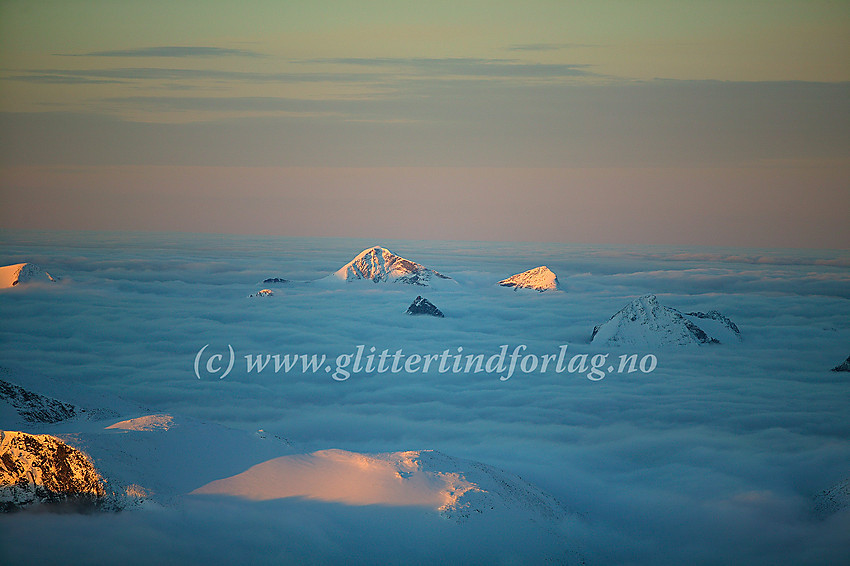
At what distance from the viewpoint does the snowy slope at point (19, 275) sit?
147125 mm

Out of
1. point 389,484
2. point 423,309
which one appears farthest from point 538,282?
point 389,484

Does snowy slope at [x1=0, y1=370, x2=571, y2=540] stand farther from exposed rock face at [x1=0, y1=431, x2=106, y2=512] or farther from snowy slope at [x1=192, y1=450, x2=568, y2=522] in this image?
exposed rock face at [x1=0, y1=431, x2=106, y2=512]

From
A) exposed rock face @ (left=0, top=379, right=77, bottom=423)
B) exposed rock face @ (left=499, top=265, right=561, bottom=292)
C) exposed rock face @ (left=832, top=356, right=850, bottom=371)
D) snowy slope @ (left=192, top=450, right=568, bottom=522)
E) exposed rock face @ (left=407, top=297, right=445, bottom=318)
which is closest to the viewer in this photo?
snowy slope @ (left=192, top=450, right=568, bottom=522)

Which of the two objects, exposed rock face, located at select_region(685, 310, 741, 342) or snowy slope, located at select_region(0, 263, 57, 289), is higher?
exposed rock face, located at select_region(685, 310, 741, 342)

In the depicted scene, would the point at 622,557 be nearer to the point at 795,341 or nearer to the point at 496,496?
the point at 496,496

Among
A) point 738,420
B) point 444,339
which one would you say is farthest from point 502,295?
point 738,420


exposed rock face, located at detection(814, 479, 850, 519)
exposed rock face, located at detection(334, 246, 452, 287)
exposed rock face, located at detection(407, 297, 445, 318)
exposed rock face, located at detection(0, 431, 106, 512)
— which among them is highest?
exposed rock face, located at detection(334, 246, 452, 287)

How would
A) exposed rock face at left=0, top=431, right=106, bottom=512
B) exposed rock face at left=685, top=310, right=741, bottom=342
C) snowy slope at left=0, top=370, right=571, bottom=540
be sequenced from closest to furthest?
exposed rock face at left=0, top=431, right=106, bottom=512 → snowy slope at left=0, top=370, right=571, bottom=540 → exposed rock face at left=685, top=310, right=741, bottom=342

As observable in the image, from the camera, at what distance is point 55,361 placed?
88750mm

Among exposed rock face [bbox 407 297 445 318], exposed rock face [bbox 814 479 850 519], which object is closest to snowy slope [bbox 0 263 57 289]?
exposed rock face [bbox 407 297 445 318]

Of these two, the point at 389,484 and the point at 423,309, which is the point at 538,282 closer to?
the point at 423,309

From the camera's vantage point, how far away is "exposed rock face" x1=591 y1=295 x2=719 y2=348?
105 meters

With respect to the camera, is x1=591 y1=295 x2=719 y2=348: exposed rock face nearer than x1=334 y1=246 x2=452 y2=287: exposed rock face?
Yes

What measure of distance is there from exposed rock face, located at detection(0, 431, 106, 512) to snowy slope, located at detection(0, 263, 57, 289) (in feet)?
483
